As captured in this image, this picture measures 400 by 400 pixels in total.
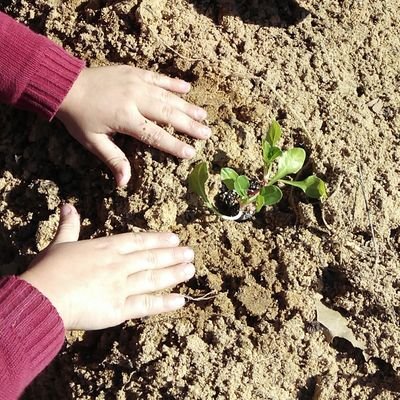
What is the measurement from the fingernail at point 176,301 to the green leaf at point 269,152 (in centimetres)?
38

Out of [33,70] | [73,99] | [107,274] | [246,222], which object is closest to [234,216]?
[246,222]

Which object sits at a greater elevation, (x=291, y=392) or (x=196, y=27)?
(x=196, y=27)

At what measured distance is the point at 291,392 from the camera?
1.70 m

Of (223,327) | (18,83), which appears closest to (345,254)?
(223,327)

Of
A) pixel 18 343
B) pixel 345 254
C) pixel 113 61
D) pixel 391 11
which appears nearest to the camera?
pixel 18 343

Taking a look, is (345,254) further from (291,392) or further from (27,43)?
(27,43)

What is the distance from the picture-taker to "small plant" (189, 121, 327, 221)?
1708 mm

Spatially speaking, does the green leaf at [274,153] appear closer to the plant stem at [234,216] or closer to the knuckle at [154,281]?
the plant stem at [234,216]

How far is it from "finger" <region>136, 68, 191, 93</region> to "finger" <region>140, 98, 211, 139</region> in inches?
2.0

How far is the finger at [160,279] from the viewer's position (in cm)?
170

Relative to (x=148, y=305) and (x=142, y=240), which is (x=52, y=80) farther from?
(x=148, y=305)

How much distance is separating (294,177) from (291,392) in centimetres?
53

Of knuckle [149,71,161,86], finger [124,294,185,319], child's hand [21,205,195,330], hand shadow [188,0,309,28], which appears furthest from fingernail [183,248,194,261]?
hand shadow [188,0,309,28]

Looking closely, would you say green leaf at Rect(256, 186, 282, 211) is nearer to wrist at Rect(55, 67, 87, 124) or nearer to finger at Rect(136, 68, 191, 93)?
finger at Rect(136, 68, 191, 93)
